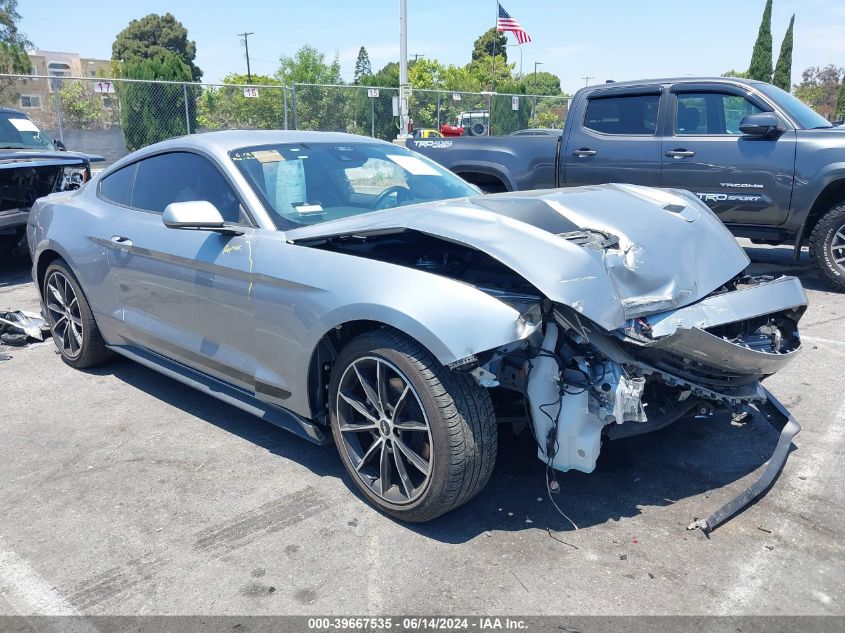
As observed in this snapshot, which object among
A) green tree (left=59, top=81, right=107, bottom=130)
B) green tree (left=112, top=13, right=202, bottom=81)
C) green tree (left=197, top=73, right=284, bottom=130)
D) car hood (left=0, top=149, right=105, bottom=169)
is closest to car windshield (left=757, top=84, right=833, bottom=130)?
Result: car hood (left=0, top=149, right=105, bottom=169)

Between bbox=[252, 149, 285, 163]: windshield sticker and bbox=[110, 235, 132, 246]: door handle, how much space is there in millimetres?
1044

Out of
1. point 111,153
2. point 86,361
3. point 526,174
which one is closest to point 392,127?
point 111,153

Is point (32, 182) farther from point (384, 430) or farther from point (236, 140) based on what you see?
point (384, 430)

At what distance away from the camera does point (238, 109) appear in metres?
21.8

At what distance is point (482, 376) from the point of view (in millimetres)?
2777

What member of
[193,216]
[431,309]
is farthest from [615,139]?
[431,309]

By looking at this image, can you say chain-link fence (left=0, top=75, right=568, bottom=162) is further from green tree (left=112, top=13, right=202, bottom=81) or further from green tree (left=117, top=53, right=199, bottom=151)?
green tree (left=112, top=13, right=202, bottom=81)

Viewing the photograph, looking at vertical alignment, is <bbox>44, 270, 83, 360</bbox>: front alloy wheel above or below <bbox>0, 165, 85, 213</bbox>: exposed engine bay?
below

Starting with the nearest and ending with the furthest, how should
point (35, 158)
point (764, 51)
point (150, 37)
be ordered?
1. point (35, 158)
2. point (764, 51)
3. point (150, 37)

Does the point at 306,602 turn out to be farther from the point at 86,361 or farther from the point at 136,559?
the point at 86,361

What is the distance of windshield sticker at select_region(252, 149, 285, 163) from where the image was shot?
390cm

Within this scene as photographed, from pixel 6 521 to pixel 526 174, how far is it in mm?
6377

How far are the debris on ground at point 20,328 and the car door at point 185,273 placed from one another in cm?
195

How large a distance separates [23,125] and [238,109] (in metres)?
13.0
